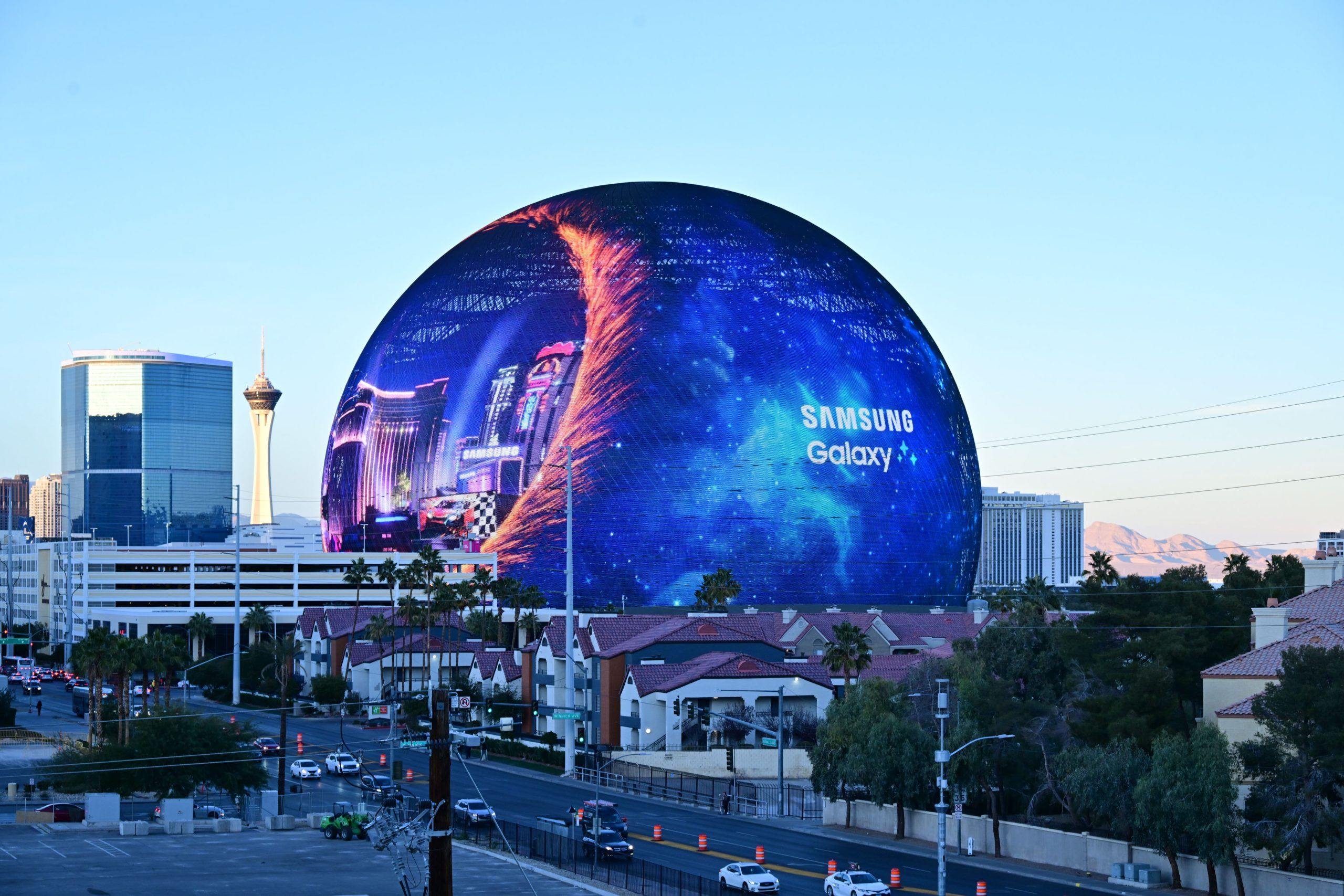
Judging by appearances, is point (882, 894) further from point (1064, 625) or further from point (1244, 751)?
point (1064, 625)

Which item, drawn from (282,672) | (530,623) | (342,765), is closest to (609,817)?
(342,765)

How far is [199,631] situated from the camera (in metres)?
142

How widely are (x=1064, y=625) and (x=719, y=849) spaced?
17.9 metres

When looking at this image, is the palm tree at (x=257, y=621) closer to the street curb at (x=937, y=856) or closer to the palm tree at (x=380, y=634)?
the palm tree at (x=380, y=634)

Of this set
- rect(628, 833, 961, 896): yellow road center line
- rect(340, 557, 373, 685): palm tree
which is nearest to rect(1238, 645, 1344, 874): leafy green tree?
rect(628, 833, 961, 896): yellow road center line

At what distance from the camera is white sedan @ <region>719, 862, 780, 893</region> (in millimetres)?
50906

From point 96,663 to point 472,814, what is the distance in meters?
27.9

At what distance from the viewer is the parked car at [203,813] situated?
66562mm

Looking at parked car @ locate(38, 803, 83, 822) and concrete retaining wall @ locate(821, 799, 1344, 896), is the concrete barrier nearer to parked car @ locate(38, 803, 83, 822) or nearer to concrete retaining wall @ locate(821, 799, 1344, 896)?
parked car @ locate(38, 803, 83, 822)

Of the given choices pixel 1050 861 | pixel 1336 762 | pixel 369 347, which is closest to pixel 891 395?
pixel 369 347

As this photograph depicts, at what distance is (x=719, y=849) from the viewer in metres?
61.1

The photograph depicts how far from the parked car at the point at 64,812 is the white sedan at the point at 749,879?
26402mm

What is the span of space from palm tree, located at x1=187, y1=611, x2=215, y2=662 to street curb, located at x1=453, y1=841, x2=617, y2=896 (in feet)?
279

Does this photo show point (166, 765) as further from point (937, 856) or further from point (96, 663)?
point (937, 856)
